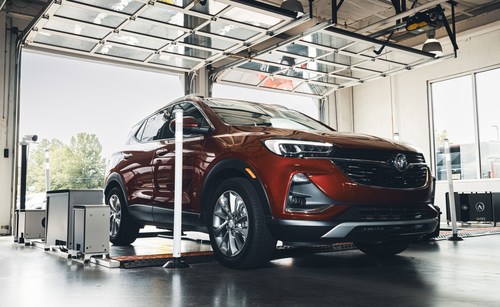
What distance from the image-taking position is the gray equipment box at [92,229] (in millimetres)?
4410

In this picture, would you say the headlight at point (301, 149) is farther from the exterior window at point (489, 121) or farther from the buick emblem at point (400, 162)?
the exterior window at point (489, 121)

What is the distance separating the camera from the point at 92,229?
4.44 m

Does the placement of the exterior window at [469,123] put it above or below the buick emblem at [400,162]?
above

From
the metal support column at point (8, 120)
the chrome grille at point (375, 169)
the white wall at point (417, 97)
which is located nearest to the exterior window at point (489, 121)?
the white wall at point (417, 97)

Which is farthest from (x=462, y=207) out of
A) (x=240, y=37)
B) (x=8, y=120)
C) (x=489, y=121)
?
(x=8, y=120)

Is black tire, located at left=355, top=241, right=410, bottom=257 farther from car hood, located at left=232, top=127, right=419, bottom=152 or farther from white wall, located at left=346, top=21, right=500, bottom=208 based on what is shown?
white wall, located at left=346, top=21, right=500, bottom=208

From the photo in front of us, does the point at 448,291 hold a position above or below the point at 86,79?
below

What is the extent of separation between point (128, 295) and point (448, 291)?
6.21 feet

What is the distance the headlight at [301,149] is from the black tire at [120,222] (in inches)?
99.8

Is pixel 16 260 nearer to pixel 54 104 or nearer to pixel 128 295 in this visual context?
pixel 128 295

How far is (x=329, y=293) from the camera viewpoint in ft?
9.31

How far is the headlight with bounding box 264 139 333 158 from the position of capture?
349 centimetres

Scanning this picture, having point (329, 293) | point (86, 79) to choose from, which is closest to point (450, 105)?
point (86, 79)

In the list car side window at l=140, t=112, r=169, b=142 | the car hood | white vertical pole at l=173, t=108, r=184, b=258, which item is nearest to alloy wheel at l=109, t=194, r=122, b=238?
car side window at l=140, t=112, r=169, b=142
